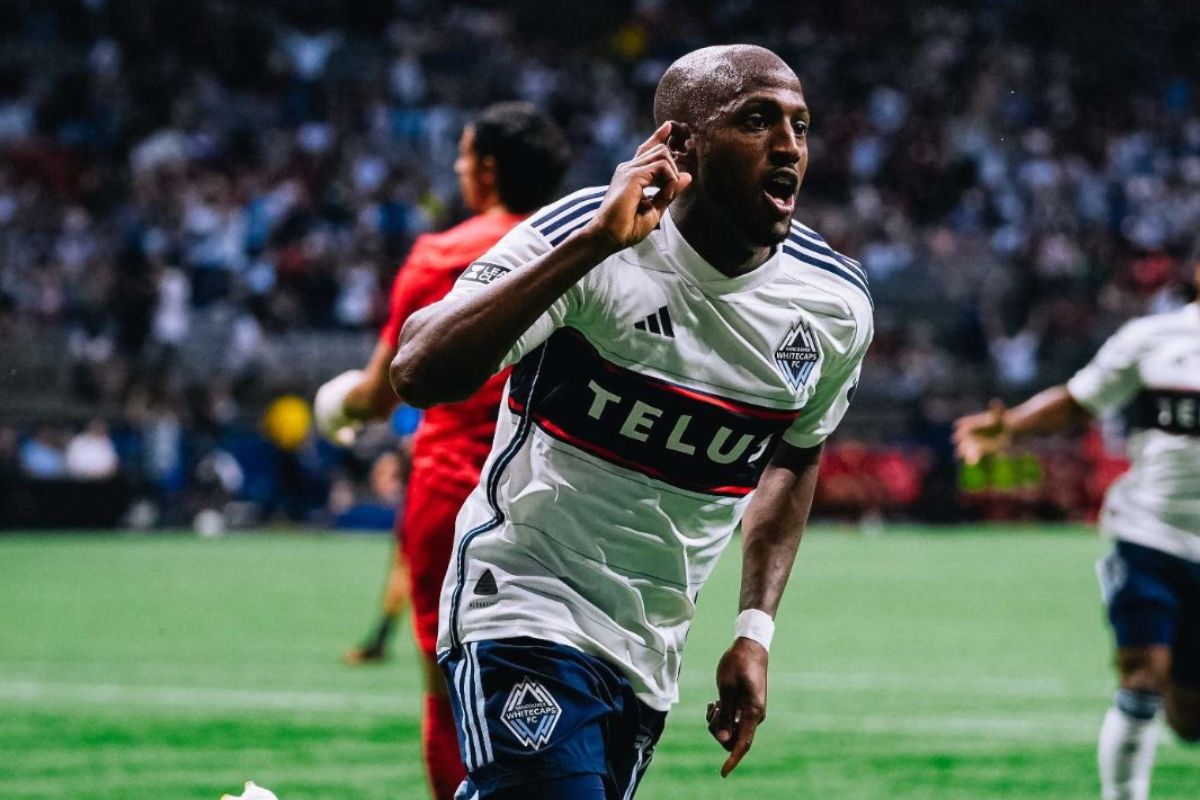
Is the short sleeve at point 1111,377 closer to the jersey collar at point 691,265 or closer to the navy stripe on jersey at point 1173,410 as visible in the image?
the navy stripe on jersey at point 1173,410

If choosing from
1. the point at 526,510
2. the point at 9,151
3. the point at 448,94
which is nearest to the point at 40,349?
the point at 9,151

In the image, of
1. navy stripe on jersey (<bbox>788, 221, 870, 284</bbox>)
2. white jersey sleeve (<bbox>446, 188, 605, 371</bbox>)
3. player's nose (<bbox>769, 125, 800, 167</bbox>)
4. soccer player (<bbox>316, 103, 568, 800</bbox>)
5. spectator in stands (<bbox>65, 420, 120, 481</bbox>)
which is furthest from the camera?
spectator in stands (<bbox>65, 420, 120, 481</bbox>)

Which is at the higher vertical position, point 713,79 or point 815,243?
point 713,79

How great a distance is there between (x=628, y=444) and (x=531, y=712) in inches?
21.1

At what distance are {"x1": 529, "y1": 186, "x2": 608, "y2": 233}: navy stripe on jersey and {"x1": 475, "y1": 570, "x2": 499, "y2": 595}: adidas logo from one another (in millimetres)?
686

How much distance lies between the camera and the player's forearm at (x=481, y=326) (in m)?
3.12

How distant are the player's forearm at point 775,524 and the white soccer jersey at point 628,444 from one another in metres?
0.23

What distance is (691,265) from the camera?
359cm

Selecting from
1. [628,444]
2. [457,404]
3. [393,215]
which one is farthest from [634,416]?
[393,215]

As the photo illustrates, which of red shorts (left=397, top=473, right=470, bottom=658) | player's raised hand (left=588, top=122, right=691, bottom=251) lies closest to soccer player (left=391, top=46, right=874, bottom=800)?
player's raised hand (left=588, top=122, right=691, bottom=251)

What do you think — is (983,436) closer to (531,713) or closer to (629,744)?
(629,744)

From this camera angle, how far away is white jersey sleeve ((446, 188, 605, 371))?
3361 millimetres

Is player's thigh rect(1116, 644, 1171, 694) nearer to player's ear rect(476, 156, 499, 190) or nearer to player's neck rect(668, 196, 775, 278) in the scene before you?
player's ear rect(476, 156, 499, 190)

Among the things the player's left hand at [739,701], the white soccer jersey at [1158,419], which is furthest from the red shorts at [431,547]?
the white soccer jersey at [1158,419]
